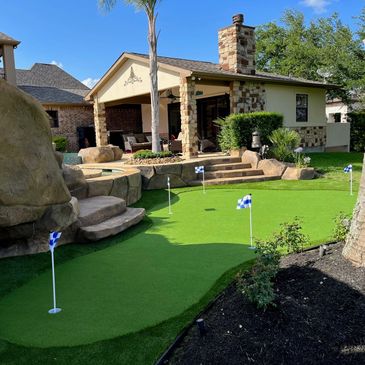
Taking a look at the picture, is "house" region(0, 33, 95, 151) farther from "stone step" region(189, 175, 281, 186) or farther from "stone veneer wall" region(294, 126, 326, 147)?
"stone veneer wall" region(294, 126, 326, 147)

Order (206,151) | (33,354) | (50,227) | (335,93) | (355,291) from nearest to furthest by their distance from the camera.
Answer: (33,354), (355,291), (50,227), (206,151), (335,93)

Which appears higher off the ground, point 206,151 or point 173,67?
point 173,67

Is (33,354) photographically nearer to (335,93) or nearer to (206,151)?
(206,151)

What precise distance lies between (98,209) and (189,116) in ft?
27.5

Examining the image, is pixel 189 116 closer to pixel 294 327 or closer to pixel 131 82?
pixel 131 82

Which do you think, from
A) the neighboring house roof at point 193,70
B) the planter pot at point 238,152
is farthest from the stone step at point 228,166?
the neighboring house roof at point 193,70

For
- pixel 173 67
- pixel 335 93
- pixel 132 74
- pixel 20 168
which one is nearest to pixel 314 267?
pixel 20 168

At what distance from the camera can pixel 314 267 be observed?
3617 millimetres

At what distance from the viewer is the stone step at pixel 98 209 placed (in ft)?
20.1

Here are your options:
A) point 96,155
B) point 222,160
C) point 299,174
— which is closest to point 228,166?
point 222,160

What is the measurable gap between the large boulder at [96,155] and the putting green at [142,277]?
7.35m

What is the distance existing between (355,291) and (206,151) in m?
14.5

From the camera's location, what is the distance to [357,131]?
2139cm

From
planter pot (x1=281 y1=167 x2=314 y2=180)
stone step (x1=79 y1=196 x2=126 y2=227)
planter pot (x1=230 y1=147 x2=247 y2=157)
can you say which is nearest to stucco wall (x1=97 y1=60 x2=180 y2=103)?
planter pot (x1=230 y1=147 x2=247 y2=157)
